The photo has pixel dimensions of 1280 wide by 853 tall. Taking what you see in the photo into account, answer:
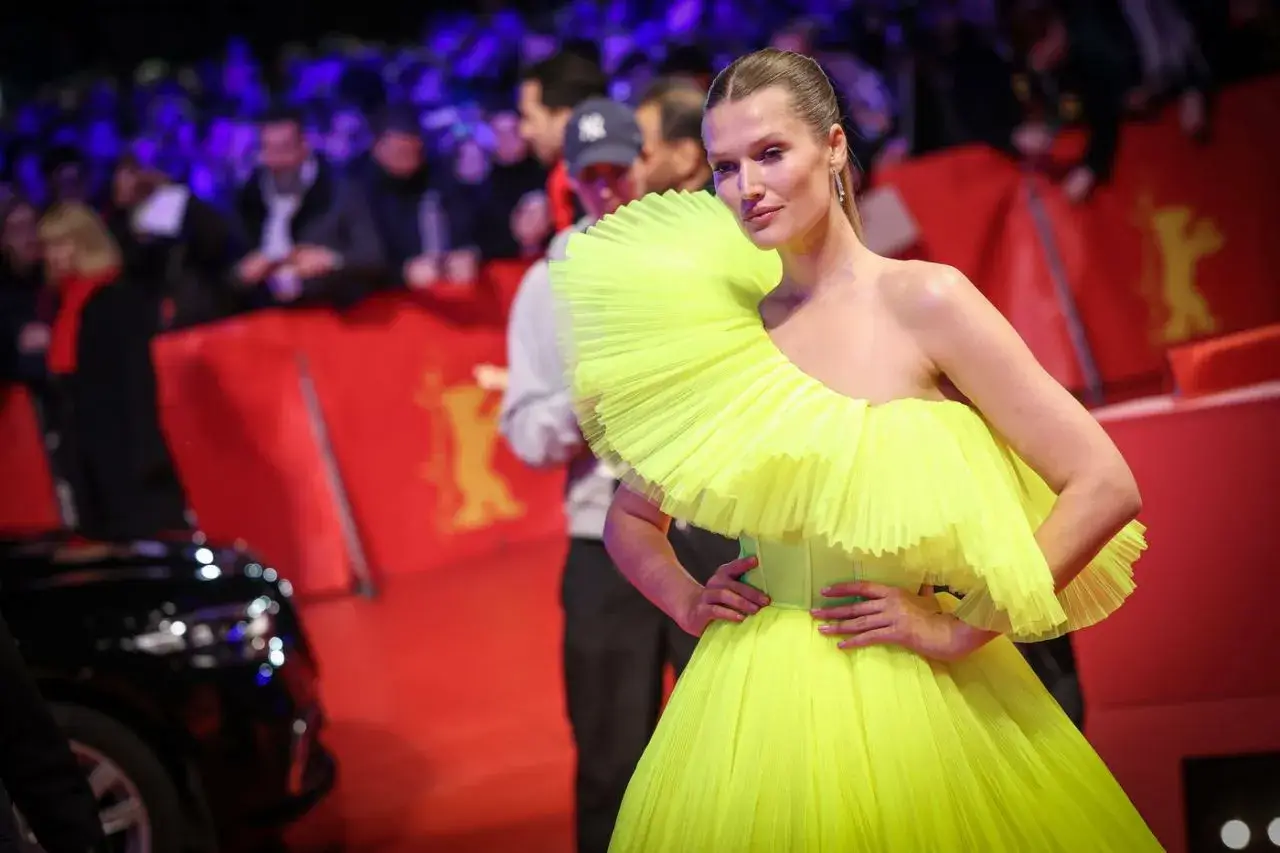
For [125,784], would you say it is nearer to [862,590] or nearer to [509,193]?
[862,590]

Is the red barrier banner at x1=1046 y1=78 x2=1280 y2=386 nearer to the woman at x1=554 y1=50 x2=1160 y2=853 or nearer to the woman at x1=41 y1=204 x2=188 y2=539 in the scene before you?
the woman at x1=41 y1=204 x2=188 y2=539

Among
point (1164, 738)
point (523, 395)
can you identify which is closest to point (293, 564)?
point (523, 395)

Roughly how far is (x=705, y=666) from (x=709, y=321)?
54 cm

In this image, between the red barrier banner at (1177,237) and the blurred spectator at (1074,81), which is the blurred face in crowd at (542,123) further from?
the red barrier banner at (1177,237)

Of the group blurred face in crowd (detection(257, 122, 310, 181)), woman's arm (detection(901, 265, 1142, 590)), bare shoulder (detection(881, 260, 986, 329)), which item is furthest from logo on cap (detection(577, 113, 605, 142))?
blurred face in crowd (detection(257, 122, 310, 181))

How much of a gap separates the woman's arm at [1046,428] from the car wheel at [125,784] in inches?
111

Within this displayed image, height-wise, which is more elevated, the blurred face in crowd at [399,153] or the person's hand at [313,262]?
the blurred face in crowd at [399,153]

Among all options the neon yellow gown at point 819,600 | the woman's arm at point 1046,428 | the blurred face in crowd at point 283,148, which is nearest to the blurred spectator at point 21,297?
the blurred face in crowd at point 283,148

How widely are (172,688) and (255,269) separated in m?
4.48

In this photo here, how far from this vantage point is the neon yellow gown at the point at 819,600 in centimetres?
202

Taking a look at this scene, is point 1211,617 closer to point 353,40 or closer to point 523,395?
point 523,395

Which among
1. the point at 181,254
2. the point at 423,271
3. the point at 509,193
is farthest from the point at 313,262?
the point at 509,193

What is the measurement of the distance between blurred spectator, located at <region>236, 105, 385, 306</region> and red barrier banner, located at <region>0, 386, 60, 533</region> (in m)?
1.67

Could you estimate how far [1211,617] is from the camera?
3.54 meters
